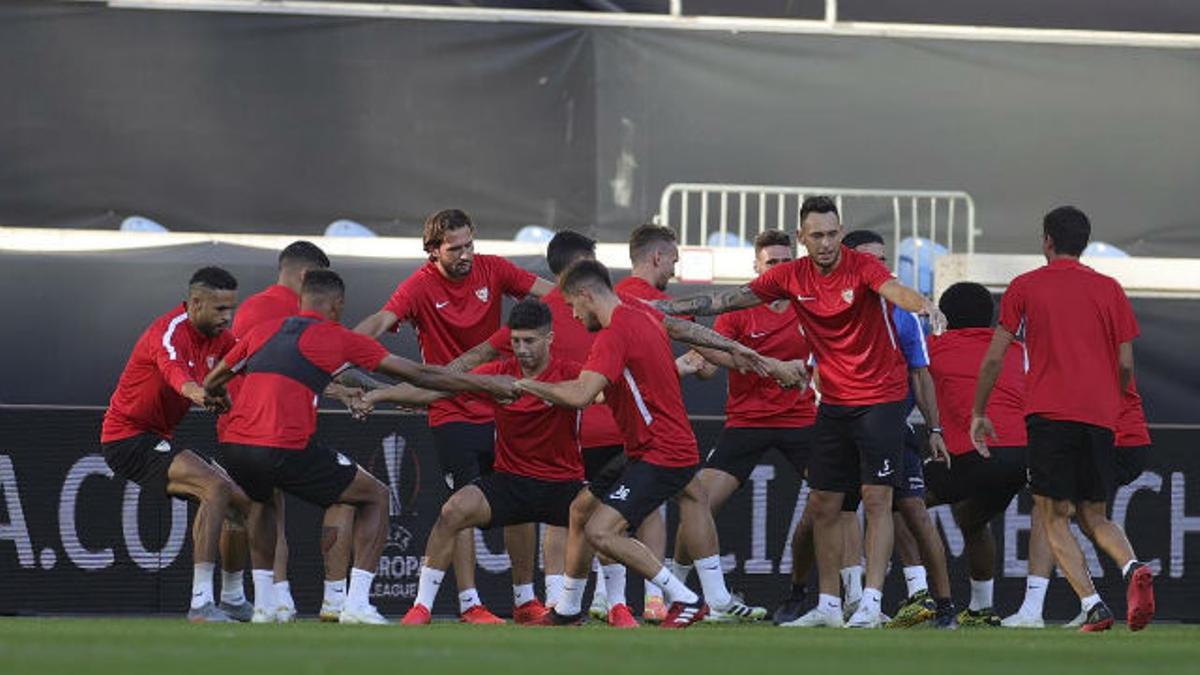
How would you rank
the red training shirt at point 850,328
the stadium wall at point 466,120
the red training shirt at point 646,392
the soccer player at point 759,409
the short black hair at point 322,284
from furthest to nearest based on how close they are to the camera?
1. the stadium wall at point 466,120
2. the soccer player at point 759,409
3. the short black hair at point 322,284
4. the red training shirt at point 850,328
5. the red training shirt at point 646,392

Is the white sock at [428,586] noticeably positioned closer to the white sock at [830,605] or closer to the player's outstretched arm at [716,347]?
the player's outstretched arm at [716,347]

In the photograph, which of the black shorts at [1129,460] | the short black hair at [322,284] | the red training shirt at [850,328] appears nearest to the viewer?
the red training shirt at [850,328]

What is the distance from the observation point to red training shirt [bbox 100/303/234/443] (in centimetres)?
1459

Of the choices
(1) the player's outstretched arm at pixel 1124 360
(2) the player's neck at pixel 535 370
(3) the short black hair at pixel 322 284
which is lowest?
(2) the player's neck at pixel 535 370

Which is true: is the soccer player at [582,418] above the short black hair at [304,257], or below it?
below

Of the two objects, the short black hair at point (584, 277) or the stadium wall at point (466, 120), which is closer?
the short black hair at point (584, 277)

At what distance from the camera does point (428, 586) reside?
1377 cm

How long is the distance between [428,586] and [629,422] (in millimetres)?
1415

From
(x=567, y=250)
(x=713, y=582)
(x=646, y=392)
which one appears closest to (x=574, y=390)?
(x=646, y=392)

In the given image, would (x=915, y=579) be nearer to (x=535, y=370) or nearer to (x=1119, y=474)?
(x=1119, y=474)

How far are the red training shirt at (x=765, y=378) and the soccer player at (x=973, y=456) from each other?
79 cm

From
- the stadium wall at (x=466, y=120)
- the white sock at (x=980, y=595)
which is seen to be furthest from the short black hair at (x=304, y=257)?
the stadium wall at (x=466, y=120)

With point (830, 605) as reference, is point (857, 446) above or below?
above

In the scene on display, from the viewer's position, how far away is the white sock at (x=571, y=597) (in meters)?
13.6
